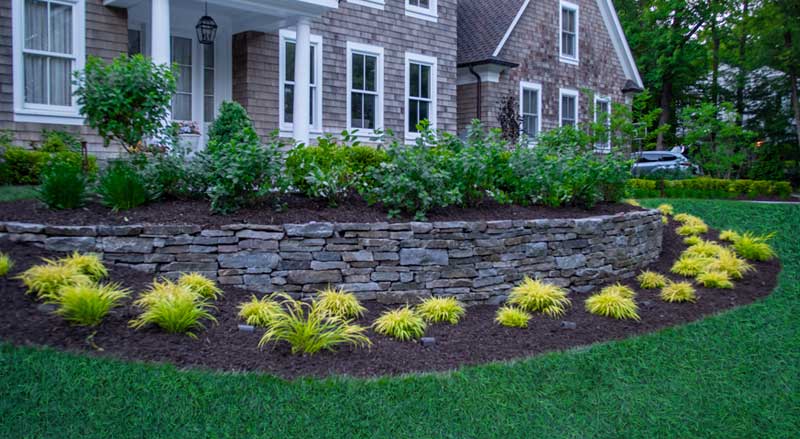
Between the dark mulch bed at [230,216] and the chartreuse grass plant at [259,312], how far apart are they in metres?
1.04

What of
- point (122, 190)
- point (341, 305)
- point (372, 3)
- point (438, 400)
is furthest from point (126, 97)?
point (372, 3)

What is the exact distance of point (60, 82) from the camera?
928cm

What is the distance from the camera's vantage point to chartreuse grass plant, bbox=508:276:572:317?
546 centimetres

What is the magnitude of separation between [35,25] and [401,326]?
777cm

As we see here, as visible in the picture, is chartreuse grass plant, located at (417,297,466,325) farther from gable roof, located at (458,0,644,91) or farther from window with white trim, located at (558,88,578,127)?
window with white trim, located at (558,88,578,127)

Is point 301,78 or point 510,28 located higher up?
point 510,28

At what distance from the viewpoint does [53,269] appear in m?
4.31

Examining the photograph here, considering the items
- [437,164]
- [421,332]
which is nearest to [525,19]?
[437,164]

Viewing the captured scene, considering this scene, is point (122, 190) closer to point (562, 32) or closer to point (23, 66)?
point (23, 66)

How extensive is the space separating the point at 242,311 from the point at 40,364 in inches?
53.1

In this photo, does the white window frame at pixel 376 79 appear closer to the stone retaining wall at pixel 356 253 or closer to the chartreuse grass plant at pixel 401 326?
the stone retaining wall at pixel 356 253

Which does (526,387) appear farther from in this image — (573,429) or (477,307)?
(477,307)

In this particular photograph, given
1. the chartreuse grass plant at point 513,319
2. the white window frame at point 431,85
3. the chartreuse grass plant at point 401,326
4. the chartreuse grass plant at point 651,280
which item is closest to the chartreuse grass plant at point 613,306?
the chartreuse grass plant at point 513,319

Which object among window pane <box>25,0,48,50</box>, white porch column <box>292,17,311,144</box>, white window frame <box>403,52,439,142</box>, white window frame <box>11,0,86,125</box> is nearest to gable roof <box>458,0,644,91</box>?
white window frame <box>403,52,439,142</box>
